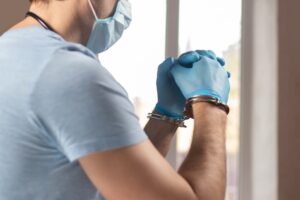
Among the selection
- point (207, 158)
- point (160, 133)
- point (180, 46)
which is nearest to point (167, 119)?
point (160, 133)

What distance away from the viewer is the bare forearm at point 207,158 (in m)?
0.71

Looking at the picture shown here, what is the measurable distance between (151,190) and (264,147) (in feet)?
3.71

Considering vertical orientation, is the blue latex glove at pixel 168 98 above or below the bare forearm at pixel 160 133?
above

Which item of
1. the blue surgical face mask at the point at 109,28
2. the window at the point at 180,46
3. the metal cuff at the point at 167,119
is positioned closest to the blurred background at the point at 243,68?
the window at the point at 180,46

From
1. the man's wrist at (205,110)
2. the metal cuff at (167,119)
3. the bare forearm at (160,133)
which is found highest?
the man's wrist at (205,110)

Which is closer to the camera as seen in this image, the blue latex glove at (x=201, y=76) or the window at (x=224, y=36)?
the blue latex glove at (x=201, y=76)

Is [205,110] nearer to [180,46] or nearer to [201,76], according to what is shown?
[201,76]

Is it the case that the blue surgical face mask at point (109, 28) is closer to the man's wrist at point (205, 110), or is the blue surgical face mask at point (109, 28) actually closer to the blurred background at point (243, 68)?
the man's wrist at point (205, 110)

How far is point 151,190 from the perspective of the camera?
25.6 inches

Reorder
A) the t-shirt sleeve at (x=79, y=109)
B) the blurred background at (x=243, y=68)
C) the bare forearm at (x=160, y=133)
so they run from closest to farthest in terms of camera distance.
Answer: the t-shirt sleeve at (x=79, y=109), the bare forearm at (x=160, y=133), the blurred background at (x=243, y=68)

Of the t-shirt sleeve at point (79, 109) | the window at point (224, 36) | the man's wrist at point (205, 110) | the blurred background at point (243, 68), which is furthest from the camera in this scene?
the window at point (224, 36)

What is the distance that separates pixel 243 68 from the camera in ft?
5.86

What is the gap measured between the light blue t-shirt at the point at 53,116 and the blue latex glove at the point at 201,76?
27cm

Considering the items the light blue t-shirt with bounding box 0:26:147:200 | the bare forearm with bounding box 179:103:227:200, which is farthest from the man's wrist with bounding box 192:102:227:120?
the light blue t-shirt with bounding box 0:26:147:200
